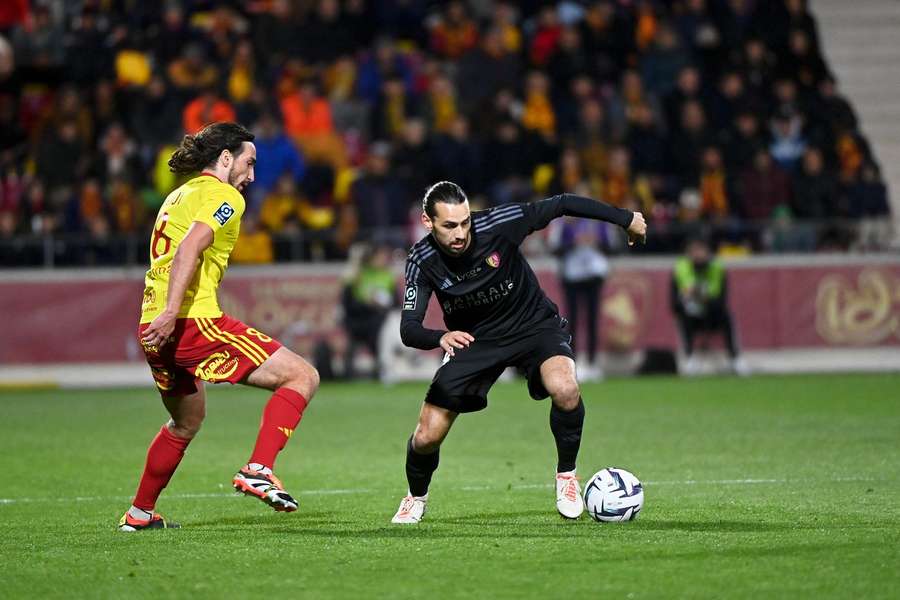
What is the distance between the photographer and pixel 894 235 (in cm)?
2011

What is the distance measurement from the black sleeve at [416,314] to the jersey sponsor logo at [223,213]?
3.29ft

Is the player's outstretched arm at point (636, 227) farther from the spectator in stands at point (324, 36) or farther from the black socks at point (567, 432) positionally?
the spectator in stands at point (324, 36)

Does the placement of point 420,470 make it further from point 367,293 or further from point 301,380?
point 367,293

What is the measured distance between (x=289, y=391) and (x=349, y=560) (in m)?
1.33

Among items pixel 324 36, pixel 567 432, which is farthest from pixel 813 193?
pixel 567 432

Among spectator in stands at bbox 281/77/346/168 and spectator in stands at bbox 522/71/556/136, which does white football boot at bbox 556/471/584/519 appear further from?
spectator in stands at bbox 522/71/556/136

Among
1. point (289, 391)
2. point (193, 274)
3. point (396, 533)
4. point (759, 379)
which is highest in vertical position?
point (193, 274)

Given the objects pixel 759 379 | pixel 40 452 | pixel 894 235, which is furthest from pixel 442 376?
pixel 894 235

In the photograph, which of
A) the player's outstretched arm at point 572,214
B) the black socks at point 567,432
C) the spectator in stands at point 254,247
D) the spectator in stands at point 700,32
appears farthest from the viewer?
the spectator in stands at point 700,32

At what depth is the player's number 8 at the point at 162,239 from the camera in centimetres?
784

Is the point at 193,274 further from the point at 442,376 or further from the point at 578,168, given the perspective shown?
the point at 578,168

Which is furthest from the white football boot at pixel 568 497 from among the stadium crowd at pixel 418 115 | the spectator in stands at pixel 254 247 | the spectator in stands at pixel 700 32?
the spectator in stands at pixel 700 32

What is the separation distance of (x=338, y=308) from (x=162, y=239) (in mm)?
12246

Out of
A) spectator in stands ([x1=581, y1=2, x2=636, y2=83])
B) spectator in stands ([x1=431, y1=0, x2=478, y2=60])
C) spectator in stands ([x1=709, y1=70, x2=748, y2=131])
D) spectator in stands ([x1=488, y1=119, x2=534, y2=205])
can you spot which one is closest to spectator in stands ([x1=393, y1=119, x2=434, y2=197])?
spectator in stands ([x1=488, y1=119, x2=534, y2=205])
